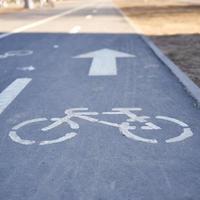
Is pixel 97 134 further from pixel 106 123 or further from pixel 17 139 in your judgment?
pixel 17 139

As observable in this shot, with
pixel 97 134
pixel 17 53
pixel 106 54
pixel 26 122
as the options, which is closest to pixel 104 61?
pixel 106 54

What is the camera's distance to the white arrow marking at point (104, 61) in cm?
1125

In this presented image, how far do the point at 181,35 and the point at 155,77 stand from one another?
34.0ft

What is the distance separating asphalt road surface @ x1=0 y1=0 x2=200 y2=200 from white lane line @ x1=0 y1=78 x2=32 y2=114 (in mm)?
21

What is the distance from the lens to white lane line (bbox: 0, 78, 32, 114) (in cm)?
830

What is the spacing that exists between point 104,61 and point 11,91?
4196 mm

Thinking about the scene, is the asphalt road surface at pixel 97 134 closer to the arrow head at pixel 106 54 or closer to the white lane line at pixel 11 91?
the white lane line at pixel 11 91

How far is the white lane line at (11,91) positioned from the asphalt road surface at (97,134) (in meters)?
0.02

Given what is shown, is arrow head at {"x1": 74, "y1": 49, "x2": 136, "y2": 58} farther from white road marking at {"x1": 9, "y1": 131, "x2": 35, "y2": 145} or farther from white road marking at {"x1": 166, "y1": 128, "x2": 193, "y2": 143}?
white road marking at {"x1": 9, "y1": 131, "x2": 35, "y2": 145}

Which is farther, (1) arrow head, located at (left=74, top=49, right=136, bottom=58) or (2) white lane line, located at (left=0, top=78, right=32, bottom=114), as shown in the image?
(1) arrow head, located at (left=74, top=49, right=136, bottom=58)

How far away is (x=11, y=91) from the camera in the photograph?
30.7ft

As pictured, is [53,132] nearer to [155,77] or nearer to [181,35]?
[155,77]

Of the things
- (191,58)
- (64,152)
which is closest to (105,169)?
(64,152)

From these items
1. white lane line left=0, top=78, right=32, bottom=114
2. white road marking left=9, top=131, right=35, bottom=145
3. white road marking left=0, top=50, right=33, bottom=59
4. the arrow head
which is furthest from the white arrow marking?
Answer: white road marking left=9, top=131, right=35, bottom=145
